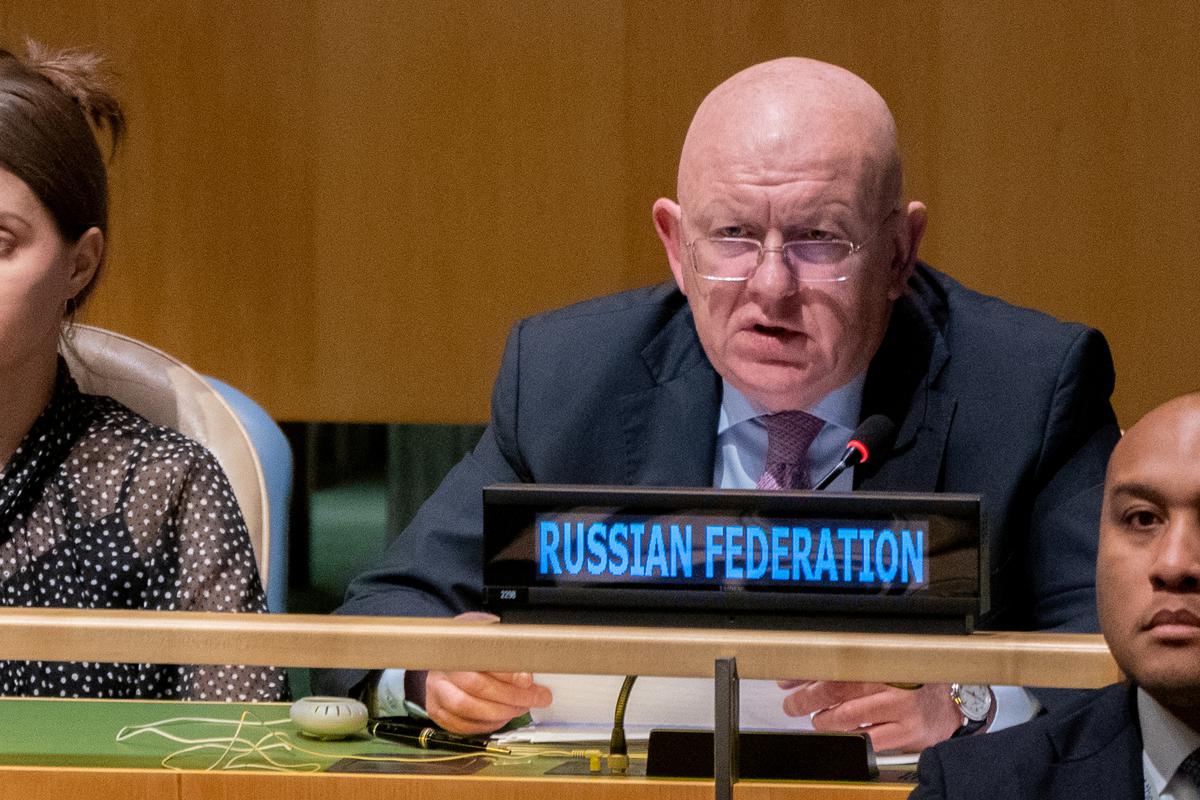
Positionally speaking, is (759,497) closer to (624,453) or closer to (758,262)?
(758,262)

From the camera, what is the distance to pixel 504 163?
3.38 meters

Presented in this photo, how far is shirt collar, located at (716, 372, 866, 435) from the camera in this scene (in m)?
1.83

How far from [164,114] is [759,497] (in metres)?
2.76

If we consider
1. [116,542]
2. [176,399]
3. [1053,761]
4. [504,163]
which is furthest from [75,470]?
[504,163]

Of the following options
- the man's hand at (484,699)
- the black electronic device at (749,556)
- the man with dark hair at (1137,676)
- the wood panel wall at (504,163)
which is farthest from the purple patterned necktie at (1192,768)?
the wood panel wall at (504,163)

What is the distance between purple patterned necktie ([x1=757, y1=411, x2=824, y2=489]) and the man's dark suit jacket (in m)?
0.06

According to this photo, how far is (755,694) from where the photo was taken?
107cm

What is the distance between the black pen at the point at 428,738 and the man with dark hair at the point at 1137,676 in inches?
12.8

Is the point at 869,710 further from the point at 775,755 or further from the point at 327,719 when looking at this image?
the point at 327,719

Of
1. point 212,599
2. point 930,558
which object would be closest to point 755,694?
point 930,558

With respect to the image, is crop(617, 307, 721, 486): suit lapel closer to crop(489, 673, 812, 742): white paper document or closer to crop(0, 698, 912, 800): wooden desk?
crop(489, 673, 812, 742): white paper document

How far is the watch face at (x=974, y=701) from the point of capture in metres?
1.17

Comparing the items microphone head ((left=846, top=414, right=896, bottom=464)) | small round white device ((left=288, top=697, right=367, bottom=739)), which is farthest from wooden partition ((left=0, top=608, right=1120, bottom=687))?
microphone head ((left=846, top=414, right=896, bottom=464))

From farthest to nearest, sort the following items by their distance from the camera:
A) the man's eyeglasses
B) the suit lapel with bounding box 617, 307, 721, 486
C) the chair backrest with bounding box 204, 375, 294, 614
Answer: the chair backrest with bounding box 204, 375, 294, 614 → the suit lapel with bounding box 617, 307, 721, 486 → the man's eyeglasses
